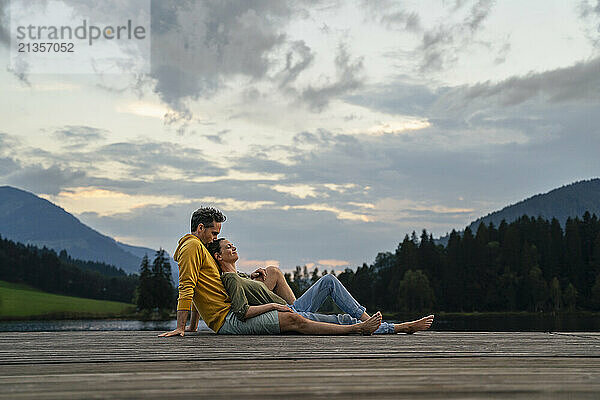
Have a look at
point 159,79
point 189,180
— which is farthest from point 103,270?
point 159,79

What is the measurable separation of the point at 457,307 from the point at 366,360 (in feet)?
334

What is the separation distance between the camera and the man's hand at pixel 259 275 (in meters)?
8.13

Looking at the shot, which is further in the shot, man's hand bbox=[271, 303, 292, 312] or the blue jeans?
the blue jeans

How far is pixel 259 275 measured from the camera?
8156 millimetres

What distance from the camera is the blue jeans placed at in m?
7.70

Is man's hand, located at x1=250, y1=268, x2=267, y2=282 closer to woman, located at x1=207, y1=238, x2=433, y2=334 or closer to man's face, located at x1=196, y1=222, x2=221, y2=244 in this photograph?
woman, located at x1=207, y1=238, x2=433, y2=334

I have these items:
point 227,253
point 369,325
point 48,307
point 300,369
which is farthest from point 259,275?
point 48,307

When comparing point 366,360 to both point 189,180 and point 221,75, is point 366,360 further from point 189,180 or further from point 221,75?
point 189,180

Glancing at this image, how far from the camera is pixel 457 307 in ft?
334

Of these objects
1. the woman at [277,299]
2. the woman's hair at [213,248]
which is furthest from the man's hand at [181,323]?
the woman's hair at [213,248]

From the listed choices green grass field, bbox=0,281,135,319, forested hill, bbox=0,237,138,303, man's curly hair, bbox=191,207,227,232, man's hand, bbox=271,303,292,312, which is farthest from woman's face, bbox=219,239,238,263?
forested hill, bbox=0,237,138,303

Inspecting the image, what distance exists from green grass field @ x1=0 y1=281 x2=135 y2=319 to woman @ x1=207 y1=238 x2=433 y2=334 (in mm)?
96240

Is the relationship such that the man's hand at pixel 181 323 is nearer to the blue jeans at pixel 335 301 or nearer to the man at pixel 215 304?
the man at pixel 215 304

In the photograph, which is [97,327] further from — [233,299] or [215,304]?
[233,299]
